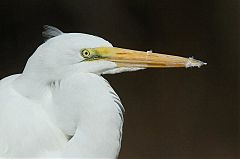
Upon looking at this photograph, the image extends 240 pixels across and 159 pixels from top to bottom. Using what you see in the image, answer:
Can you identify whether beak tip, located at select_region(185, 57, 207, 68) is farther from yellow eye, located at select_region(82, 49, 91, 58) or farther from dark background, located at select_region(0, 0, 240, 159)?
yellow eye, located at select_region(82, 49, 91, 58)

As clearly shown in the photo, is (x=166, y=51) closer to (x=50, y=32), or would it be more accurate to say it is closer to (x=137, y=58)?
(x=137, y=58)

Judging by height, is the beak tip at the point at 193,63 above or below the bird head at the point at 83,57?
below

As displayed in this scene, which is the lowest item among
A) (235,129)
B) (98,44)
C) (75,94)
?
(235,129)

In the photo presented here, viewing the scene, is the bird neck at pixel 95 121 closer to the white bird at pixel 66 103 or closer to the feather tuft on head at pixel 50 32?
the white bird at pixel 66 103

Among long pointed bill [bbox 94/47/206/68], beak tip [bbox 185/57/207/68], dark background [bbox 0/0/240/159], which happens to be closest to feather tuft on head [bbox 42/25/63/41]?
dark background [bbox 0/0/240/159]

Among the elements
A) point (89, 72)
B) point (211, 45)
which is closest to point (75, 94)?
point (89, 72)

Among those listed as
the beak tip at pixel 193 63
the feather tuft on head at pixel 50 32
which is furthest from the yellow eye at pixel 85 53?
the beak tip at pixel 193 63

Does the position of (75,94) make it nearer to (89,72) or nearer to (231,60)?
(89,72)

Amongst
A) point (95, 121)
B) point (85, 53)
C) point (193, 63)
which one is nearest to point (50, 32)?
point (85, 53)
